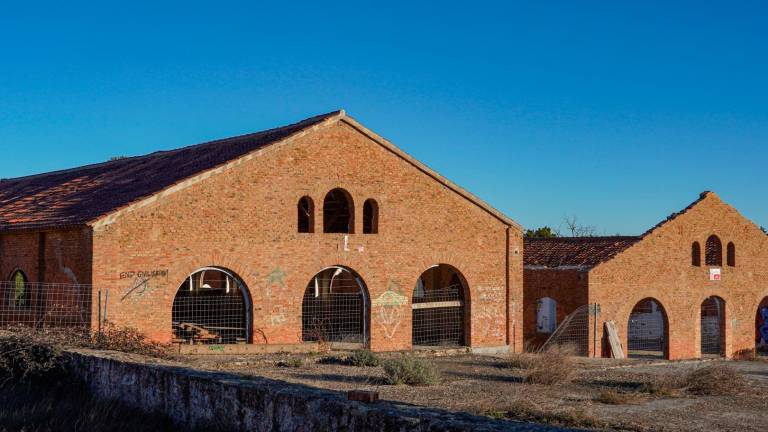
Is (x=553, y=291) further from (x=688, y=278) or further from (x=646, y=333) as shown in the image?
(x=646, y=333)

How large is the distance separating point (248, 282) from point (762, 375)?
13.3 meters

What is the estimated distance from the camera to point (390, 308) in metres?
22.3

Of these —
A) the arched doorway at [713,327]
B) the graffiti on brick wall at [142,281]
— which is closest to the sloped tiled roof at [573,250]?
the arched doorway at [713,327]

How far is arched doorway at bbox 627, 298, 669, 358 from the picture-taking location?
101 ft

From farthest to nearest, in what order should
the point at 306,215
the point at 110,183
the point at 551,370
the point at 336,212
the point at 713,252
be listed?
the point at 713,252 → the point at 336,212 → the point at 110,183 → the point at 306,215 → the point at 551,370

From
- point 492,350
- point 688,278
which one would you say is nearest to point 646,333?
point 688,278

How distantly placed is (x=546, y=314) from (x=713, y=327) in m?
6.89

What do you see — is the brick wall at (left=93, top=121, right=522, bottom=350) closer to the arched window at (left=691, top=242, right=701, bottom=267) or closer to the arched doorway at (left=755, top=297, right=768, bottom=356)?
the arched window at (left=691, top=242, right=701, bottom=267)

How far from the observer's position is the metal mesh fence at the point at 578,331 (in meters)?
26.4

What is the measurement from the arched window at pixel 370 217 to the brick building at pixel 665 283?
7.38 m

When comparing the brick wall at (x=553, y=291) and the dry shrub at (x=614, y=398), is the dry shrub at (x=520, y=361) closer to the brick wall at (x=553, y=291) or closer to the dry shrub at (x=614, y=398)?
the dry shrub at (x=614, y=398)

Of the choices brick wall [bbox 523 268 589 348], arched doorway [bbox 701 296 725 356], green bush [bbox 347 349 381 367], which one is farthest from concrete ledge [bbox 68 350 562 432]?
arched doorway [bbox 701 296 725 356]

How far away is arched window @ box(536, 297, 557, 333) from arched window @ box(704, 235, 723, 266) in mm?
5887

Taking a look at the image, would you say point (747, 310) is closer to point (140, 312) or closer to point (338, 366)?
point (338, 366)
